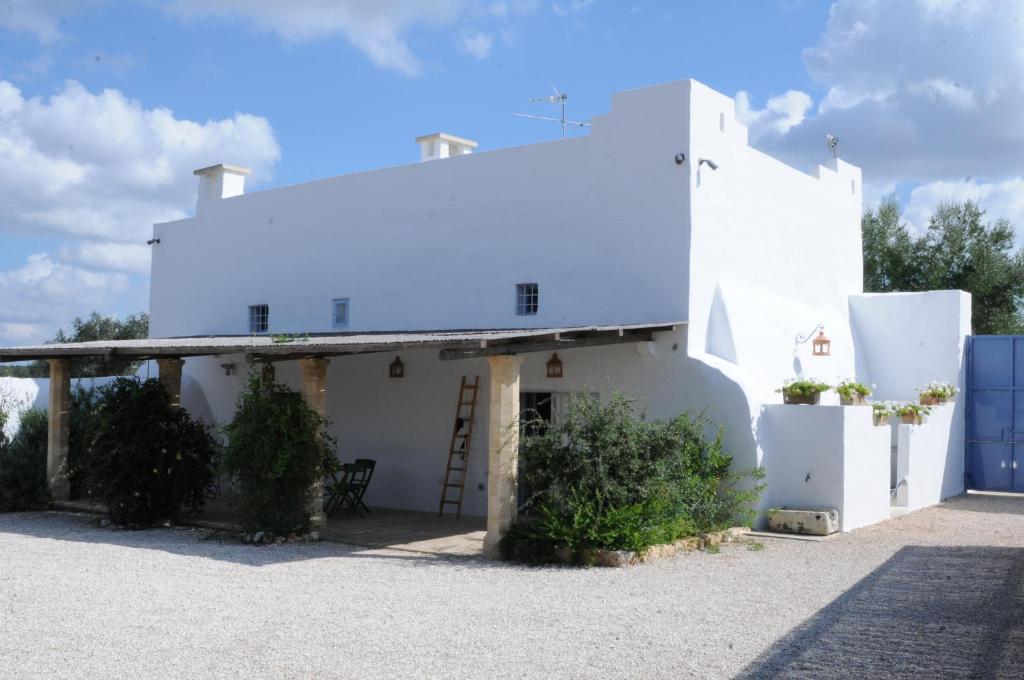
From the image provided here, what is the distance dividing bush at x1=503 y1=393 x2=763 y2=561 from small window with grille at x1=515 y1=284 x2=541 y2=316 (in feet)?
11.4

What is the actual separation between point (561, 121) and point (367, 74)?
4.10 metres

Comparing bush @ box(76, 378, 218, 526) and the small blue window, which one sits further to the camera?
the small blue window

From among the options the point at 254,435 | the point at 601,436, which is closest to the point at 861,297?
the point at 601,436

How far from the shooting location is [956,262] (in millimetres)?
25641

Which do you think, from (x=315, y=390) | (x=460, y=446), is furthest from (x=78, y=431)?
(x=460, y=446)

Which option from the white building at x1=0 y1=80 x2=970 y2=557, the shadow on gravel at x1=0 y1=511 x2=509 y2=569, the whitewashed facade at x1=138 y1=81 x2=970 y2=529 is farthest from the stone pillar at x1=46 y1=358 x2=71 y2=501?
the whitewashed facade at x1=138 y1=81 x2=970 y2=529

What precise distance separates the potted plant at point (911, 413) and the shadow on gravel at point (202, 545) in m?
7.81

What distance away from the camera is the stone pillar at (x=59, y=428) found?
14.8 metres

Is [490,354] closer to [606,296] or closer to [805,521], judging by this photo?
[606,296]

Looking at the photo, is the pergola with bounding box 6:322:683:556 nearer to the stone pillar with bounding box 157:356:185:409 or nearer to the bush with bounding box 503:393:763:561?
the stone pillar with bounding box 157:356:185:409

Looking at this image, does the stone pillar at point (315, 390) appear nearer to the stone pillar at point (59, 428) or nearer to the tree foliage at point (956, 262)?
the stone pillar at point (59, 428)

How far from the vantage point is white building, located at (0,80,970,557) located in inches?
495

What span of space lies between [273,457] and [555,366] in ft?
13.7

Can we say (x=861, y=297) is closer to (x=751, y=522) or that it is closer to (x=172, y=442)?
(x=751, y=522)
